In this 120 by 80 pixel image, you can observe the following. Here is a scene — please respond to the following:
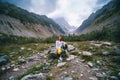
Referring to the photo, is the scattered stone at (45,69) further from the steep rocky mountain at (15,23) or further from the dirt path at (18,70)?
the steep rocky mountain at (15,23)

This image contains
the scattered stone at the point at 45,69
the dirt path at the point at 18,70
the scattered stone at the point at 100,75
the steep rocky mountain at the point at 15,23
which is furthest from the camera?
the steep rocky mountain at the point at 15,23

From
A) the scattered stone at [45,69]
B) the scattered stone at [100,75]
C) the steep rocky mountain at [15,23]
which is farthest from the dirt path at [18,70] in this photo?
the steep rocky mountain at [15,23]

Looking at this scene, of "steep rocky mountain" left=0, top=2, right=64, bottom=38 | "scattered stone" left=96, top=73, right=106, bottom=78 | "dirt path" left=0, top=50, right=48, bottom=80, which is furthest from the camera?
"steep rocky mountain" left=0, top=2, right=64, bottom=38

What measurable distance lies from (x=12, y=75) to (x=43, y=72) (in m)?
2.46

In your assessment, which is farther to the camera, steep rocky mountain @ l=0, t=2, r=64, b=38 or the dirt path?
steep rocky mountain @ l=0, t=2, r=64, b=38

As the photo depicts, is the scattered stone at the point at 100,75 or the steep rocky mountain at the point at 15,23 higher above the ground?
the steep rocky mountain at the point at 15,23

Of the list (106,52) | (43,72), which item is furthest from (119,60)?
(43,72)

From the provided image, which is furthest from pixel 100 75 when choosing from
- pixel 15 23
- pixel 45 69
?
pixel 15 23

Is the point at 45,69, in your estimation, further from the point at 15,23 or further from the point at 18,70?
the point at 15,23

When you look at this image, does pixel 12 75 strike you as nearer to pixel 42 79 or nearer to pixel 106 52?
pixel 42 79

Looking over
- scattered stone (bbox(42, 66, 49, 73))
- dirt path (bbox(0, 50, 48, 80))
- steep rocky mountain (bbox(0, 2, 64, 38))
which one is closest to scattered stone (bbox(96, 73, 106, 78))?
scattered stone (bbox(42, 66, 49, 73))

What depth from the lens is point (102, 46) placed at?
16375 mm

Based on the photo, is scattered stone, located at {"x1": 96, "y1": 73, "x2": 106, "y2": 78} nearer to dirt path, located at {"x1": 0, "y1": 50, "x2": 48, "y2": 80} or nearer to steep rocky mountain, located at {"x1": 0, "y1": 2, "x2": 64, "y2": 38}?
dirt path, located at {"x1": 0, "y1": 50, "x2": 48, "y2": 80}

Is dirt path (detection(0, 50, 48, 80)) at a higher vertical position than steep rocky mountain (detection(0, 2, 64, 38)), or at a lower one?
lower
